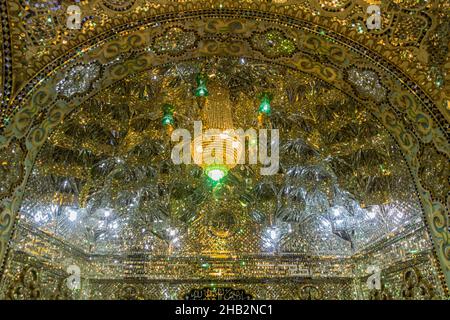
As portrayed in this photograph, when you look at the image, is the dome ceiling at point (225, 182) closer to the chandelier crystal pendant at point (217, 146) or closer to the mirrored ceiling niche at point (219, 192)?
the mirrored ceiling niche at point (219, 192)

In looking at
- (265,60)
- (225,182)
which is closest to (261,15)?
(265,60)

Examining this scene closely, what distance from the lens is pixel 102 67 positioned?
5.51 metres

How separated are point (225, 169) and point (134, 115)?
216 cm

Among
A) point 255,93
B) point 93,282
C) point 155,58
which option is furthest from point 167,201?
point 155,58

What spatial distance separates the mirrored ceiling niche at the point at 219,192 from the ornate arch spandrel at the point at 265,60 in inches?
7.9

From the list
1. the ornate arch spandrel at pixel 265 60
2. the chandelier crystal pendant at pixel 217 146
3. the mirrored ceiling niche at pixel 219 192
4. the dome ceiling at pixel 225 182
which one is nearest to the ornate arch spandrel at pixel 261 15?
the ornate arch spandrel at pixel 265 60

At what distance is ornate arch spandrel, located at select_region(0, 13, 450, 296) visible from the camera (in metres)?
5.13

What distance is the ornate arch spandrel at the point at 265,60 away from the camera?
513cm

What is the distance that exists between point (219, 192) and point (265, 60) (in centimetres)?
350

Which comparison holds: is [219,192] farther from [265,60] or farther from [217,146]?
[265,60]

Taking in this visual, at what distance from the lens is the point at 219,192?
8641 millimetres

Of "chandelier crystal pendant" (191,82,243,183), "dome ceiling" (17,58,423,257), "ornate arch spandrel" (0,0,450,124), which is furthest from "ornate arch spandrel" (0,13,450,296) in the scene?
"chandelier crystal pendant" (191,82,243,183)

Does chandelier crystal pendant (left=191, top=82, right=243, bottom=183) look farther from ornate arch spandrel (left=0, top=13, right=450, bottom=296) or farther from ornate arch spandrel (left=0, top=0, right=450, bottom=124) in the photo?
ornate arch spandrel (left=0, top=0, right=450, bottom=124)
